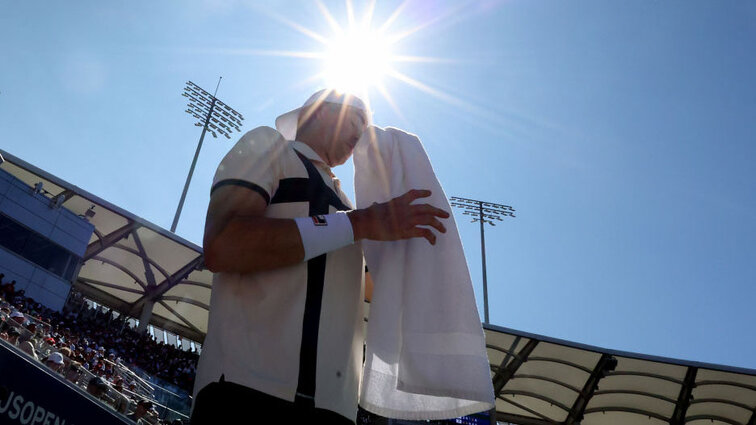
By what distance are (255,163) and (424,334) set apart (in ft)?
2.32

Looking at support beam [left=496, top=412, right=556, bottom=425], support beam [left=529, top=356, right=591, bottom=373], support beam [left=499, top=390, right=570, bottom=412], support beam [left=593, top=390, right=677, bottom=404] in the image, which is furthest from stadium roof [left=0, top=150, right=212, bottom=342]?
support beam [left=593, top=390, right=677, bottom=404]

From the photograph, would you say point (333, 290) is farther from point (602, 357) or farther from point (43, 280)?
point (602, 357)

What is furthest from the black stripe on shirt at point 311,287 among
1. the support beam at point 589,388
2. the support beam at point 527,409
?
the support beam at point 527,409

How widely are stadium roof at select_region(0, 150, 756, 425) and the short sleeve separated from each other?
21.6 meters

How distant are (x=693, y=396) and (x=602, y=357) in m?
4.94

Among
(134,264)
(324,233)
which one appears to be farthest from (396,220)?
(134,264)

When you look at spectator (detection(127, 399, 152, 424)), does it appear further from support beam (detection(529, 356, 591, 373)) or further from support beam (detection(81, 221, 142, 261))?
support beam (detection(529, 356, 591, 373))

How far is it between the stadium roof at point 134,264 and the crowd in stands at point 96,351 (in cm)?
270

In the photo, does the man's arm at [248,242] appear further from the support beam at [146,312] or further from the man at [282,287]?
the support beam at [146,312]

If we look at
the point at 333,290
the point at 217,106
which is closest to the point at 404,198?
the point at 333,290

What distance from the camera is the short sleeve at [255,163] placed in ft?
5.45

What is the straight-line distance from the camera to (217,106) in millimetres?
35062

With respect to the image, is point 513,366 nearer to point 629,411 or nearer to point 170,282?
point 629,411

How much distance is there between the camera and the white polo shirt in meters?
1.49
